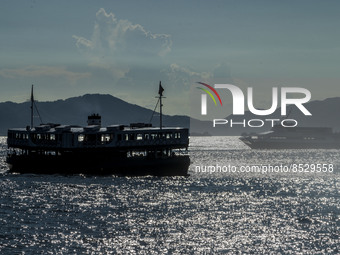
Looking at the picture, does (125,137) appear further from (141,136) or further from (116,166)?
(116,166)

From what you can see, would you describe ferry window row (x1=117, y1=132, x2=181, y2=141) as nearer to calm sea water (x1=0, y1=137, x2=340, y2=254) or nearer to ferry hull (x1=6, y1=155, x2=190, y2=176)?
ferry hull (x1=6, y1=155, x2=190, y2=176)

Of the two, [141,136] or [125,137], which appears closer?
[125,137]

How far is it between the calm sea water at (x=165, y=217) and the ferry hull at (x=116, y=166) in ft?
15.5

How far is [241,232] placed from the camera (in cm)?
4672

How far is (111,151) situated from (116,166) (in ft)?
14.8

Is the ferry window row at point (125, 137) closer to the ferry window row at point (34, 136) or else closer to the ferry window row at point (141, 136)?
the ferry window row at point (141, 136)

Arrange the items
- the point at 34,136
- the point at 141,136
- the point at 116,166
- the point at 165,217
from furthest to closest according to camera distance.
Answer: the point at 34,136 → the point at 141,136 → the point at 116,166 → the point at 165,217

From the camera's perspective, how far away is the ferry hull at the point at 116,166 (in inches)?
3580

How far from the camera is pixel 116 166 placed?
9075 cm

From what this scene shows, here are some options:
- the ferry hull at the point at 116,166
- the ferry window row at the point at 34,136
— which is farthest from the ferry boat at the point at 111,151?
the ferry window row at the point at 34,136

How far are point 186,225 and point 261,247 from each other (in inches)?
378

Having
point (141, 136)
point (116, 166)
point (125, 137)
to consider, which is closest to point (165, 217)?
point (116, 166)

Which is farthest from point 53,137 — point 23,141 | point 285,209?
point 285,209

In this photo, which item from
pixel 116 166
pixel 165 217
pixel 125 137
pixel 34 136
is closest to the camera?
pixel 165 217
